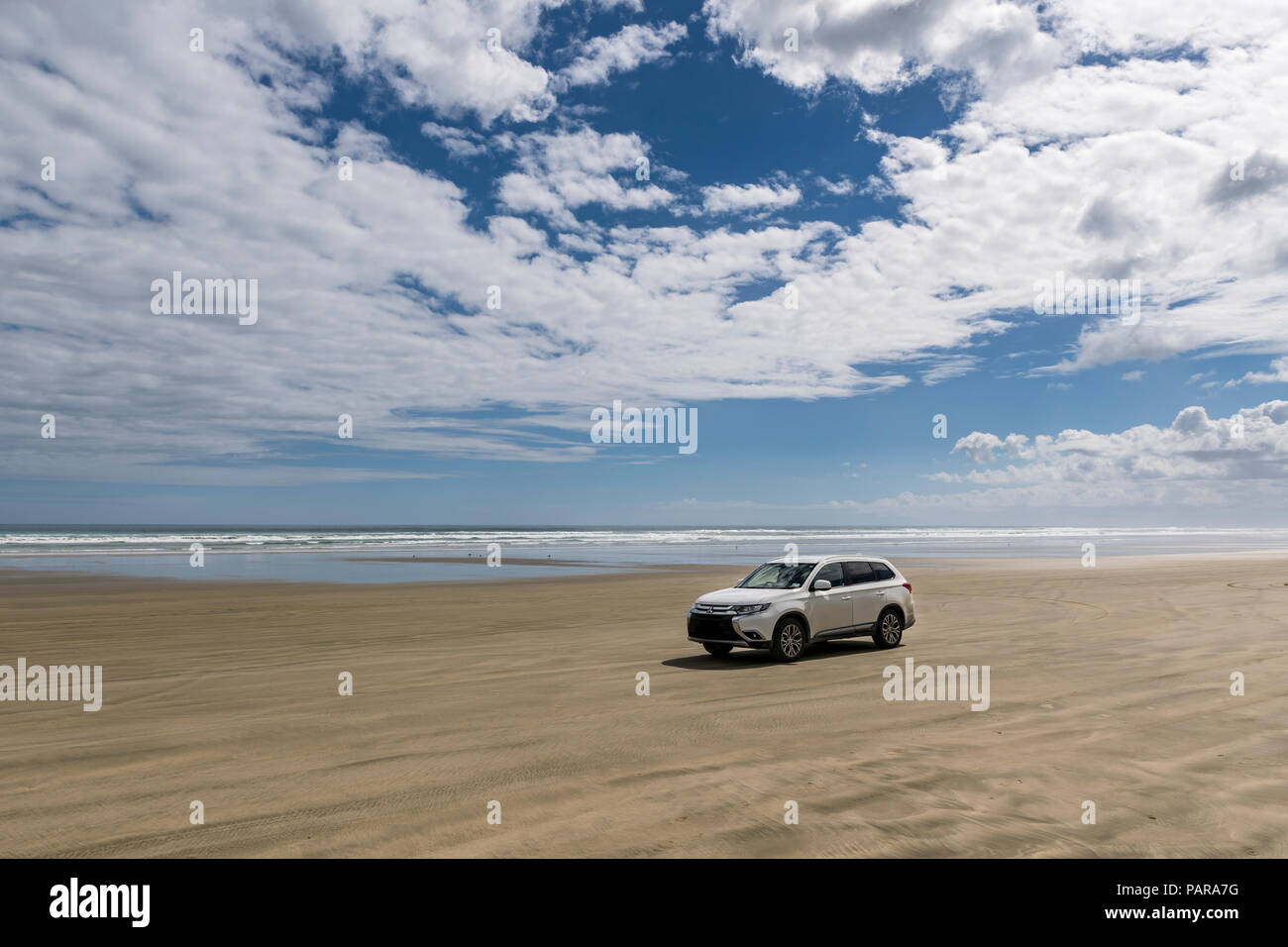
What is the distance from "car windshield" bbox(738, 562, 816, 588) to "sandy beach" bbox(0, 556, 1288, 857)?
1472mm

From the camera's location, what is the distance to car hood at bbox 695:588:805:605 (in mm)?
13578

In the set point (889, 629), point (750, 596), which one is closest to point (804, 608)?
point (750, 596)

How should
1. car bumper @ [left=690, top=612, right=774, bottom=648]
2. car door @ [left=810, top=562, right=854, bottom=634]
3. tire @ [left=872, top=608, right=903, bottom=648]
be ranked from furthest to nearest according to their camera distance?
tire @ [left=872, top=608, right=903, bottom=648] < car door @ [left=810, top=562, right=854, bottom=634] < car bumper @ [left=690, top=612, right=774, bottom=648]

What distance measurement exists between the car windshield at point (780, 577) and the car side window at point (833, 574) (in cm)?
22

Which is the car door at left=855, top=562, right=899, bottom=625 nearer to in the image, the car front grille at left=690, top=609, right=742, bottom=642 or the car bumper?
the car bumper

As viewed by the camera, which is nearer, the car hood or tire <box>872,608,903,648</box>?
the car hood

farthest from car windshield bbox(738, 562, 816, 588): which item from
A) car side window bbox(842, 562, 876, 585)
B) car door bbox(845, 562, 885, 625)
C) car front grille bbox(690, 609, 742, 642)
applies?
car front grille bbox(690, 609, 742, 642)

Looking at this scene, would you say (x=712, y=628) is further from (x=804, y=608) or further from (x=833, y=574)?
(x=833, y=574)

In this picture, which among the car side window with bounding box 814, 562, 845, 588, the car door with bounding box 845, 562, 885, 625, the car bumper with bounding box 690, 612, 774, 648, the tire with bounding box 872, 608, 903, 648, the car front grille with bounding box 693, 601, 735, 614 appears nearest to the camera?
the car bumper with bounding box 690, 612, 774, 648

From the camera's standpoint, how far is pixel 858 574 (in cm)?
1509

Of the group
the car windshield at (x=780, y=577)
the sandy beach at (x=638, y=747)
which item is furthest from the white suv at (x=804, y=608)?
the sandy beach at (x=638, y=747)

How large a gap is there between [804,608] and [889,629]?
89.3 inches
